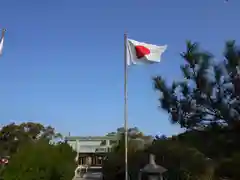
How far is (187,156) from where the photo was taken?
816 inches

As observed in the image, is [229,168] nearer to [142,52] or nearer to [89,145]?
[142,52]

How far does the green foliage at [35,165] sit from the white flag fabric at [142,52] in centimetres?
869

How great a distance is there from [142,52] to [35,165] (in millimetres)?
10074

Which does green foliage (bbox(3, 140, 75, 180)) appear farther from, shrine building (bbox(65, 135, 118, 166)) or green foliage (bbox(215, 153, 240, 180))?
shrine building (bbox(65, 135, 118, 166))

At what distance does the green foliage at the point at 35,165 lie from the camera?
769 inches

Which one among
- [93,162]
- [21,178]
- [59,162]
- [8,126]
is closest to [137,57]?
[21,178]

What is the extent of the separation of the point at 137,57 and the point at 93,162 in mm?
75648

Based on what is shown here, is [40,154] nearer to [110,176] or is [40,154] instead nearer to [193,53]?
[110,176]

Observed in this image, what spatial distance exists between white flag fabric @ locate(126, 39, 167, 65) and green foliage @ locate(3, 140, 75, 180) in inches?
342

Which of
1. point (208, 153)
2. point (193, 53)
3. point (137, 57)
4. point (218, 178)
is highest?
point (193, 53)

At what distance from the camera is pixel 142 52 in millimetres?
14695

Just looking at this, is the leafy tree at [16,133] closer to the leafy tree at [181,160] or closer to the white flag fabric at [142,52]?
the leafy tree at [181,160]


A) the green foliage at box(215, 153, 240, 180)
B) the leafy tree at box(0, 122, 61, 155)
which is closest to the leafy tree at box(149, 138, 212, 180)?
the green foliage at box(215, 153, 240, 180)

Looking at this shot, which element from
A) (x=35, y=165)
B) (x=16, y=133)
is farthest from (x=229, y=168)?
(x=16, y=133)
